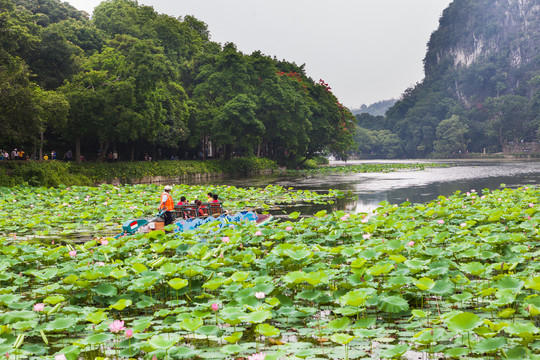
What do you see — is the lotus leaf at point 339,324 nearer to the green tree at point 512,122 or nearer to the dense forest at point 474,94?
the dense forest at point 474,94

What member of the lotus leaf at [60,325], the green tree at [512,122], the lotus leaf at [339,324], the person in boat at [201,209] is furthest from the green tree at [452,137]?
the lotus leaf at [60,325]

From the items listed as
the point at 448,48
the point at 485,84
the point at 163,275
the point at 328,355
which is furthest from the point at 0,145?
the point at 448,48

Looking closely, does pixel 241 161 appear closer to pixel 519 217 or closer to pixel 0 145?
pixel 0 145

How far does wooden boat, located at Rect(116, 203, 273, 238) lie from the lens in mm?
8969

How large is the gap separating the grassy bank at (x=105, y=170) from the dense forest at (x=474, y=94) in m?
65.0

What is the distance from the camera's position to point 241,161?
123ft

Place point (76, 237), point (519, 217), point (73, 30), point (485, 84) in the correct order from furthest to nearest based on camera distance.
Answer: point (485, 84) → point (73, 30) → point (76, 237) → point (519, 217)

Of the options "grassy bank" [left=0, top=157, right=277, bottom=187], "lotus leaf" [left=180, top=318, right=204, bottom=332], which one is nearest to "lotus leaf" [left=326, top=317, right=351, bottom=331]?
"lotus leaf" [left=180, top=318, right=204, bottom=332]

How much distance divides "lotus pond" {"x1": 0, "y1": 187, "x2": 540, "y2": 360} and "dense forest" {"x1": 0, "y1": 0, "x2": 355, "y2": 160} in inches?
591

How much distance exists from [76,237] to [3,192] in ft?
28.6

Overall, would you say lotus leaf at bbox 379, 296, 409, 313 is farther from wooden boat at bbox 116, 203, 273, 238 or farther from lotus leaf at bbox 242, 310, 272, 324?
wooden boat at bbox 116, 203, 273, 238

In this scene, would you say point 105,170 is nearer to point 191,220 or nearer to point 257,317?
point 191,220

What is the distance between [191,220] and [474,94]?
113928 millimetres

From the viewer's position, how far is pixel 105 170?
25.1 meters
